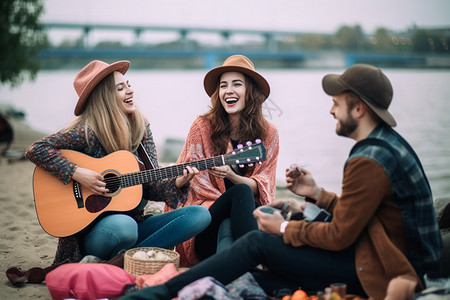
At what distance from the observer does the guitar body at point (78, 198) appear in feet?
11.4

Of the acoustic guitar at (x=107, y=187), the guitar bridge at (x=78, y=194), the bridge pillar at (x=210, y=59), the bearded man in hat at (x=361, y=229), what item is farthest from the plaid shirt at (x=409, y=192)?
the bridge pillar at (x=210, y=59)

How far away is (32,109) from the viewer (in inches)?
1070

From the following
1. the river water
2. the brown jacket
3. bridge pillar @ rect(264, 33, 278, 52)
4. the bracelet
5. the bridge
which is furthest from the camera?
bridge pillar @ rect(264, 33, 278, 52)

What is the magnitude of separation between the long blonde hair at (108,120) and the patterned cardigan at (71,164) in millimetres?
58

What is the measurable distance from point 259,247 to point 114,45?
133 ft

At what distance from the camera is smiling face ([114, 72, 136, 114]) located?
12.4 feet

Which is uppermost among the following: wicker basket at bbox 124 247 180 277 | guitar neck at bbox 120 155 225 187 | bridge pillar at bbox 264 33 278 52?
bridge pillar at bbox 264 33 278 52

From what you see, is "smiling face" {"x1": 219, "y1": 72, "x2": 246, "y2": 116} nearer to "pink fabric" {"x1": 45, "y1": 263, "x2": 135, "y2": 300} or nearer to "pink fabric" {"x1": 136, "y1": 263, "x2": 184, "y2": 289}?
"pink fabric" {"x1": 136, "y1": 263, "x2": 184, "y2": 289}

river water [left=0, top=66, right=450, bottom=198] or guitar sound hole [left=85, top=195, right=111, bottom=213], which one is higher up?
guitar sound hole [left=85, top=195, right=111, bottom=213]

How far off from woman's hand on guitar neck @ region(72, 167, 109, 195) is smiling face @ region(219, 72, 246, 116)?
1.10 m

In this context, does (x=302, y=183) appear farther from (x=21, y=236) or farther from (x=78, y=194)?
(x=21, y=236)

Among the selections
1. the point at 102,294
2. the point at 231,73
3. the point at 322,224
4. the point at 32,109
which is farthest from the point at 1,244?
the point at 32,109

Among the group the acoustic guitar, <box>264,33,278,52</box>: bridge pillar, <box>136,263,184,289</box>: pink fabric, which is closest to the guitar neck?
the acoustic guitar

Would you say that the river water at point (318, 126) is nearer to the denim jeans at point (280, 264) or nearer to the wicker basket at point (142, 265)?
the wicker basket at point (142, 265)
